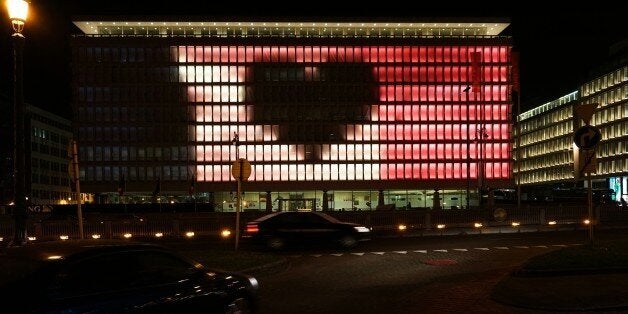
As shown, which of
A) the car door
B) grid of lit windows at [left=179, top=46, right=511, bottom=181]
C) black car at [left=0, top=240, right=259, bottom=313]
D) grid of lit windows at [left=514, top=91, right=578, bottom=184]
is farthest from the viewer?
grid of lit windows at [left=514, top=91, right=578, bottom=184]

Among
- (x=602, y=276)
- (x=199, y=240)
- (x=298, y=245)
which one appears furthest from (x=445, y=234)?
(x=602, y=276)

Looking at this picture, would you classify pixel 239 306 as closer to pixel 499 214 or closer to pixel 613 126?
pixel 499 214

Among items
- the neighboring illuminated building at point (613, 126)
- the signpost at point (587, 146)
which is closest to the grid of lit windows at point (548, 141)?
the neighboring illuminated building at point (613, 126)

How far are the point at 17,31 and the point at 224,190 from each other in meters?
83.0

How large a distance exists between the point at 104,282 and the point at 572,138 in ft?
271

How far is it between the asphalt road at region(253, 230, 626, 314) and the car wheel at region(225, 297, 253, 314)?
2333 millimetres

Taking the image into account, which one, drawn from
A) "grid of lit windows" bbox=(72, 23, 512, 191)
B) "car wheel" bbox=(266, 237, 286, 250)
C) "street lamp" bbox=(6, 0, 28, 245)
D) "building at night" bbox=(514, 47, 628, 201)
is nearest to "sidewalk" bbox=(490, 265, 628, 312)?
"street lamp" bbox=(6, 0, 28, 245)

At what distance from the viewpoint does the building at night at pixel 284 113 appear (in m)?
94.2

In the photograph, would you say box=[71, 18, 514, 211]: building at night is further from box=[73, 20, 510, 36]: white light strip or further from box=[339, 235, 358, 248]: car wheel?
box=[339, 235, 358, 248]: car wheel

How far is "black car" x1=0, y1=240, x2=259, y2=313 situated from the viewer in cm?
570

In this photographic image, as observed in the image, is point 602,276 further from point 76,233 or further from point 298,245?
point 76,233

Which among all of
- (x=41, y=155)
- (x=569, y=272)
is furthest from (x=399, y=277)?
(x=41, y=155)

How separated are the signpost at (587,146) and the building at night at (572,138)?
208ft

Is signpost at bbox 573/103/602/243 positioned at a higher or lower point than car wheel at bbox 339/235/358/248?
higher
